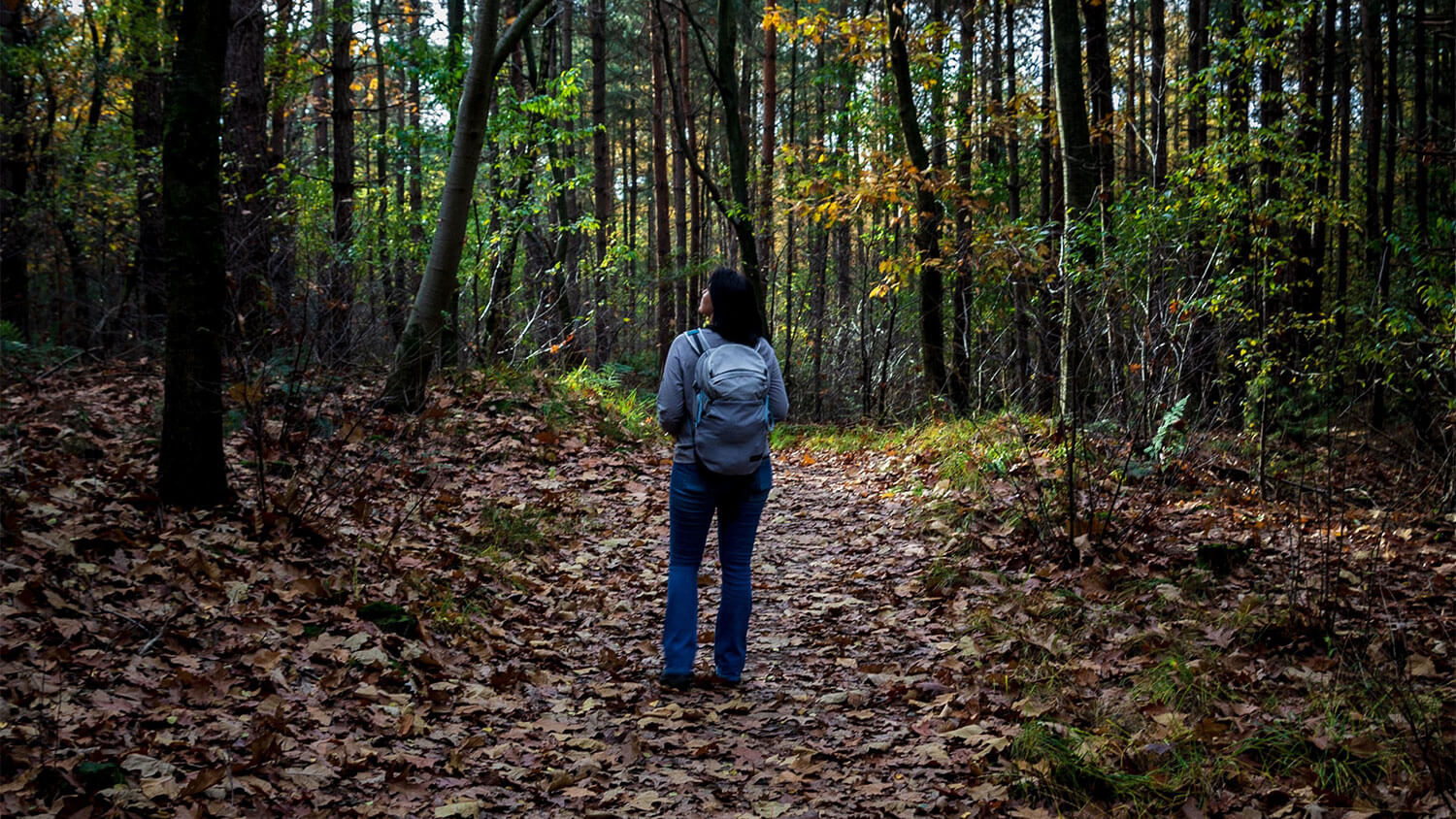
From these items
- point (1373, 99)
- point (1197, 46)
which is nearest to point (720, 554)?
point (1197, 46)

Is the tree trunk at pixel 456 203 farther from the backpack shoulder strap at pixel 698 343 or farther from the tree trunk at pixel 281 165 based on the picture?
the backpack shoulder strap at pixel 698 343

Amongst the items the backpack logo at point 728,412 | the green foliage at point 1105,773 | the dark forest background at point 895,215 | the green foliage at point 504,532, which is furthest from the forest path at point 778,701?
the dark forest background at point 895,215

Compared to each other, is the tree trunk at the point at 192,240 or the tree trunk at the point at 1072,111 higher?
the tree trunk at the point at 1072,111

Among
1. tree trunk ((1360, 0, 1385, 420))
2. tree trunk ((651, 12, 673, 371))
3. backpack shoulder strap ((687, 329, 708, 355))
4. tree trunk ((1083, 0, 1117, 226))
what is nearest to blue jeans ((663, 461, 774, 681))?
backpack shoulder strap ((687, 329, 708, 355))

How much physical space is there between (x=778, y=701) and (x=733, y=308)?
2.03m

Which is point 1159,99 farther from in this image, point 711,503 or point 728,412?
point 711,503

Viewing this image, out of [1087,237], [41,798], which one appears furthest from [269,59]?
[41,798]

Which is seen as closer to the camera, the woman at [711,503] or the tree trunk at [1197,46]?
the woman at [711,503]

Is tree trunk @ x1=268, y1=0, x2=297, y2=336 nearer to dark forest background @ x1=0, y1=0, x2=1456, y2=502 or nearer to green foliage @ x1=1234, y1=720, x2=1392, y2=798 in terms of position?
dark forest background @ x1=0, y1=0, x2=1456, y2=502

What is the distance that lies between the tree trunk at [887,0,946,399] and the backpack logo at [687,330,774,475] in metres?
6.99

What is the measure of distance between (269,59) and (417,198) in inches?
313

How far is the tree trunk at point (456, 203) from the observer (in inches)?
360

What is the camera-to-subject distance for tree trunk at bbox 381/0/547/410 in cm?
915

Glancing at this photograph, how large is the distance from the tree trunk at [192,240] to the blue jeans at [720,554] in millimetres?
2765
